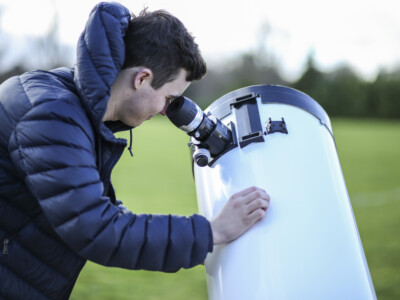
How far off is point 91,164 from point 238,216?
500 millimetres

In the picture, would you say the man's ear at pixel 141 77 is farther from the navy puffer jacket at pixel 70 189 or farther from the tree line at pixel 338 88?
the tree line at pixel 338 88

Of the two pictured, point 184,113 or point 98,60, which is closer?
point 98,60

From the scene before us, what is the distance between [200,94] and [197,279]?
24.5 m

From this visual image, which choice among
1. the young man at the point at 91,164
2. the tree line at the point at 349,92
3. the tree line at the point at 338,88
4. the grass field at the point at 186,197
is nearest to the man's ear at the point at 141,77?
the young man at the point at 91,164

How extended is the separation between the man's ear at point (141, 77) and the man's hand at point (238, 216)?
49cm

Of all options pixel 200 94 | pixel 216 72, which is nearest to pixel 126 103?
pixel 200 94

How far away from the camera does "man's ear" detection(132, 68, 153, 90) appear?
148 cm

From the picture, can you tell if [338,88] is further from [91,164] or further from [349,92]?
[91,164]

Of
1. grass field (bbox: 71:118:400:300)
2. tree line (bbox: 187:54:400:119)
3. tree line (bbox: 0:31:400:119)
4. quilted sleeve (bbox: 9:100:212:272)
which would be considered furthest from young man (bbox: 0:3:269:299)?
tree line (bbox: 187:54:400:119)

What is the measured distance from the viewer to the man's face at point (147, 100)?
5.03ft

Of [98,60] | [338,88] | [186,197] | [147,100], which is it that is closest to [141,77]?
[147,100]

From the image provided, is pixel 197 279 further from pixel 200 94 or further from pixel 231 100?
pixel 200 94

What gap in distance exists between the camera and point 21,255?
4.58 ft

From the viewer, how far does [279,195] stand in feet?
4.91
